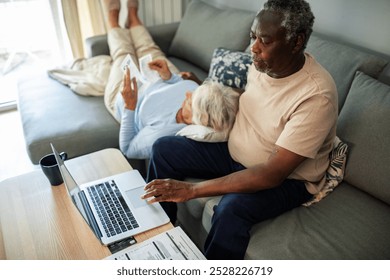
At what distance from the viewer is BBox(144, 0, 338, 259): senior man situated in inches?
42.5

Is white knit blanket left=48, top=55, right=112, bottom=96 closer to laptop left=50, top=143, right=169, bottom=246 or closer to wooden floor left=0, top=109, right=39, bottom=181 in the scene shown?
wooden floor left=0, top=109, right=39, bottom=181

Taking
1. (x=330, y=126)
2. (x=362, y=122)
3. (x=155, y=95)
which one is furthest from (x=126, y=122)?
(x=362, y=122)

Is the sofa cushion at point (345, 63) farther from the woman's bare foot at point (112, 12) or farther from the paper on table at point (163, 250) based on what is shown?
the woman's bare foot at point (112, 12)

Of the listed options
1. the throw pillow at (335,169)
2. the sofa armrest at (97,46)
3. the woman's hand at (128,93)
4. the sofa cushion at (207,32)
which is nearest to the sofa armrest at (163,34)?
the sofa cushion at (207,32)

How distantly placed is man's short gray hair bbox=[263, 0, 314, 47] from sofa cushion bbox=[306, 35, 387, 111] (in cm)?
45

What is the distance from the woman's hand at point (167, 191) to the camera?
1140 millimetres

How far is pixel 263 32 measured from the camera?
1.09 meters

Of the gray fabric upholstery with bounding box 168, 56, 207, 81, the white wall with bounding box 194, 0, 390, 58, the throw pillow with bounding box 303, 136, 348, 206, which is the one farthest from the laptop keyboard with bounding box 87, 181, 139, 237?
the white wall with bounding box 194, 0, 390, 58

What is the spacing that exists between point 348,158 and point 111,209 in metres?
0.93

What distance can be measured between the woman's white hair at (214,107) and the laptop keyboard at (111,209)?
453 millimetres

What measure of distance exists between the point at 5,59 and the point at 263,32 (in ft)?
8.54

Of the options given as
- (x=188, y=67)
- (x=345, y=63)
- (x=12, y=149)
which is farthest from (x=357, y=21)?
(x=12, y=149)
